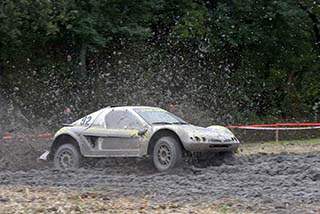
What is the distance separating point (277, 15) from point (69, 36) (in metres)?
9.97

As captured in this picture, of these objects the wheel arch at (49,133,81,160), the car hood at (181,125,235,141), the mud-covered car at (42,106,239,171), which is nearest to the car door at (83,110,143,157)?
the mud-covered car at (42,106,239,171)

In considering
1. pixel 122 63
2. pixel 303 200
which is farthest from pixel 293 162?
pixel 122 63

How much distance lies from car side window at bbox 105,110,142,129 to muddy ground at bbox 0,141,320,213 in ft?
2.84

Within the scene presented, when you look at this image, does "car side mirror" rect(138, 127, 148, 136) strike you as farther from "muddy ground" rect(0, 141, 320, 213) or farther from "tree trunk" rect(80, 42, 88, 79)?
"tree trunk" rect(80, 42, 88, 79)

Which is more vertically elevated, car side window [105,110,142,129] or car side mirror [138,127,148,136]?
car side window [105,110,142,129]

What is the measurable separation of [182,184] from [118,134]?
2930 millimetres

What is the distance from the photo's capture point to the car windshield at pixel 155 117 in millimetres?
14078

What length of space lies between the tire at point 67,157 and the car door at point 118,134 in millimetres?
498

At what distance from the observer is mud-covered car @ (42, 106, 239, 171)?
523 inches

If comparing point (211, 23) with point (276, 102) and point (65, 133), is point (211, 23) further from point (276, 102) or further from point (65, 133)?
point (65, 133)

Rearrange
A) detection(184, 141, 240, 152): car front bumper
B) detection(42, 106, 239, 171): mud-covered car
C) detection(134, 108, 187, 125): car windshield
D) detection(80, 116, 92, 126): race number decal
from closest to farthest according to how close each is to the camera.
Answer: detection(184, 141, 240, 152): car front bumper, detection(42, 106, 239, 171): mud-covered car, detection(134, 108, 187, 125): car windshield, detection(80, 116, 92, 126): race number decal

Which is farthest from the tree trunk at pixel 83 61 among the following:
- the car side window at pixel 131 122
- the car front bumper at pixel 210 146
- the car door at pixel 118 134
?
the car front bumper at pixel 210 146

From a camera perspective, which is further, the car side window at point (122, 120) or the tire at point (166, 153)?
the car side window at point (122, 120)

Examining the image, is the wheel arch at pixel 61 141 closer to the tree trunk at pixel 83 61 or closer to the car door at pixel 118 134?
the car door at pixel 118 134
